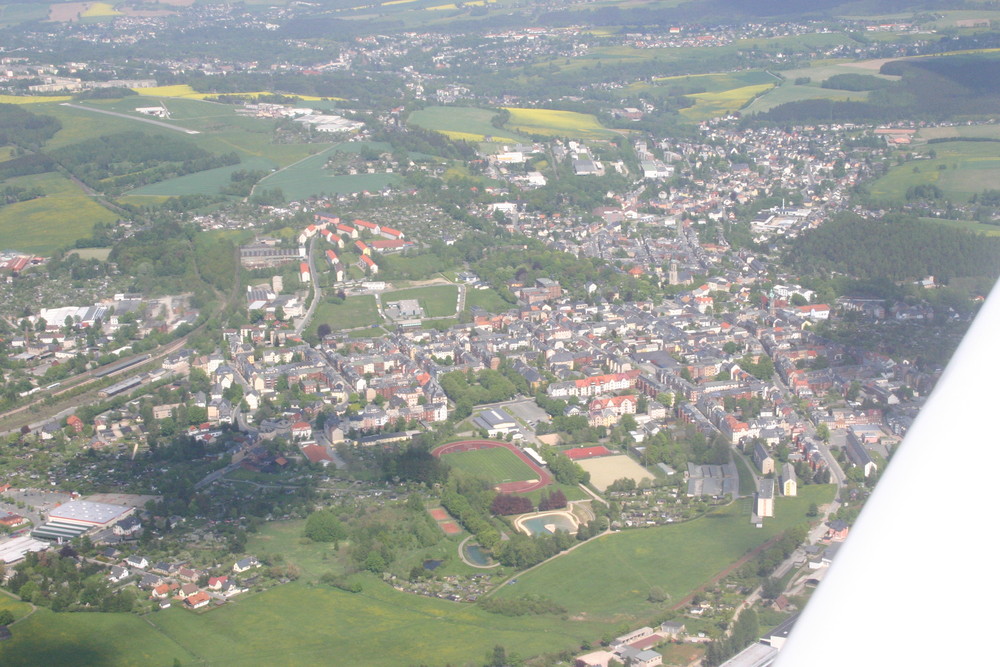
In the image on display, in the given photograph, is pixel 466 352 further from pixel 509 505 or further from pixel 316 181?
pixel 316 181

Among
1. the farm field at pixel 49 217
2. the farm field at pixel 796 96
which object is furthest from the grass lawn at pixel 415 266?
the farm field at pixel 796 96

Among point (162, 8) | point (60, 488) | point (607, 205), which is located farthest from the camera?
point (162, 8)

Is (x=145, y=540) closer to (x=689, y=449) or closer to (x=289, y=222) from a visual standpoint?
(x=689, y=449)

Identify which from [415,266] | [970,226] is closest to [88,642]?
[415,266]

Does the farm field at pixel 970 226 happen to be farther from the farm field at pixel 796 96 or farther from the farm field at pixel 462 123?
the farm field at pixel 462 123

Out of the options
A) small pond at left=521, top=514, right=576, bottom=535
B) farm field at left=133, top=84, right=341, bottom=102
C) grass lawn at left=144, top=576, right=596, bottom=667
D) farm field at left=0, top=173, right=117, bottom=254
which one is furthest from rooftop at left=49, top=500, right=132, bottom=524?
farm field at left=133, top=84, right=341, bottom=102

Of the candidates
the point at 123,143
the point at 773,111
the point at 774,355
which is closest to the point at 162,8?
the point at 123,143

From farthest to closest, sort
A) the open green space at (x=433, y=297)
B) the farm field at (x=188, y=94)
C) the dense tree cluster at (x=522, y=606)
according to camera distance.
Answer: the farm field at (x=188, y=94) → the open green space at (x=433, y=297) → the dense tree cluster at (x=522, y=606)
